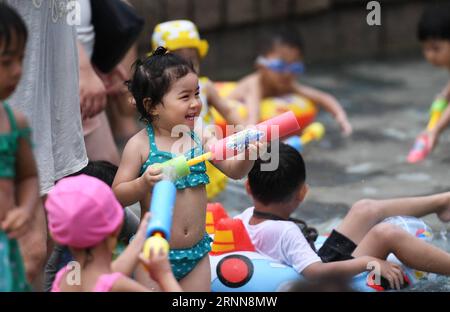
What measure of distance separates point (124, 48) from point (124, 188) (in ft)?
4.03

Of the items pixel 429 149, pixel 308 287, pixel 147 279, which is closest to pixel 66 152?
pixel 147 279

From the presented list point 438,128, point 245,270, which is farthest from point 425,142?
point 245,270

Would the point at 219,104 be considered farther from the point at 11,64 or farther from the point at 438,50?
the point at 11,64

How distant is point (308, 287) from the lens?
3.13 metres

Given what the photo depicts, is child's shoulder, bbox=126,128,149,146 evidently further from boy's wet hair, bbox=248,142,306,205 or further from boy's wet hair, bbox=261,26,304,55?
boy's wet hair, bbox=261,26,304,55

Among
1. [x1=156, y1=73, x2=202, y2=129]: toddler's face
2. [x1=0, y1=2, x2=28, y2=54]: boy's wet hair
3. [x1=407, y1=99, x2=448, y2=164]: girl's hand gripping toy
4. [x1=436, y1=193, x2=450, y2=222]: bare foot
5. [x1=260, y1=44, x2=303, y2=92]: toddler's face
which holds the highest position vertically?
[x1=0, y1=2, x2=28, y2=54]: boy's wet hair

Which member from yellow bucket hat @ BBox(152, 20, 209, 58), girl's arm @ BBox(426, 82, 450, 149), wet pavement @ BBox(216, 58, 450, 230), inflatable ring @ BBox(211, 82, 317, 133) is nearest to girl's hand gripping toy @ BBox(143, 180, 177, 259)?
wet pavement @ BBox(216, 58, 450, 230)

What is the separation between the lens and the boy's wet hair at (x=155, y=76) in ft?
10.5

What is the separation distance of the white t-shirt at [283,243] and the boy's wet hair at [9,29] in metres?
1.43

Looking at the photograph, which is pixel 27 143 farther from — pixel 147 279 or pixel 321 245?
pixel 321 245

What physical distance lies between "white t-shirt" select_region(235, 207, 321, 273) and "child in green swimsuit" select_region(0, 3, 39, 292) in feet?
3.88

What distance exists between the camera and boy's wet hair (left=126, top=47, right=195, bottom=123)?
10.5ft

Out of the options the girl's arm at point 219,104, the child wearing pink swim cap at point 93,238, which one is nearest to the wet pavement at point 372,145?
the girl's arm at point 219,104

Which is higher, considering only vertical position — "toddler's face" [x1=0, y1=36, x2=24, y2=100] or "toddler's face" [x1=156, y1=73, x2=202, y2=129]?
"toddler's face" [x1=0, y1=36, x2=24, y2=100]
